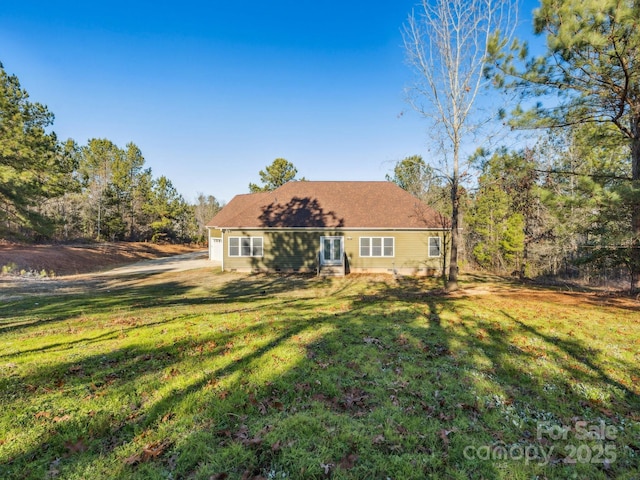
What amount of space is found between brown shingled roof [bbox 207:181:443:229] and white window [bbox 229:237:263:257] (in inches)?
35.9

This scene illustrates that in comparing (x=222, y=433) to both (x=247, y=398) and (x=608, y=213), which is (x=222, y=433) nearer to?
(x=247, y=398)

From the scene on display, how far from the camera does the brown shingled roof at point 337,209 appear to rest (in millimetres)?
19734

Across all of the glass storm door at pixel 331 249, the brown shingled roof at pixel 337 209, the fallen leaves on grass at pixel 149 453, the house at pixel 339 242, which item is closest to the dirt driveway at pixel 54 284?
the house at pixel 339 242

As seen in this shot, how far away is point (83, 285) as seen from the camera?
1512 centimetres

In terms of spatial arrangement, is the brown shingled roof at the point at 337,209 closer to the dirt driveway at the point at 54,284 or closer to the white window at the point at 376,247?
the white window at the point at 376,247

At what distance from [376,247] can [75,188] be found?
20.8m

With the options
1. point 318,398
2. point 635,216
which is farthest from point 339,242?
point 318,398

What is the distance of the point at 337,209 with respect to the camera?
68.6 feet

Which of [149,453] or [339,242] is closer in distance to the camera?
[149,453]

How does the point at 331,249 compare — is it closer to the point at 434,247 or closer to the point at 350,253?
the point at 350,253

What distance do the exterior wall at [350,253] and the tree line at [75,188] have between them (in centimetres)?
1088

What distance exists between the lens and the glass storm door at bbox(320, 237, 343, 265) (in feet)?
63.6

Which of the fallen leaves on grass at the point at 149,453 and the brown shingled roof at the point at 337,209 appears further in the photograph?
the brown shingled roof at the point at 337,209

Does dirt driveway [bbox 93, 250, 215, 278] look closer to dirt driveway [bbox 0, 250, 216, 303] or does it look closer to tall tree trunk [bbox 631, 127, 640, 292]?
dirt driveway [bbox 0, 250, 216, 303]
